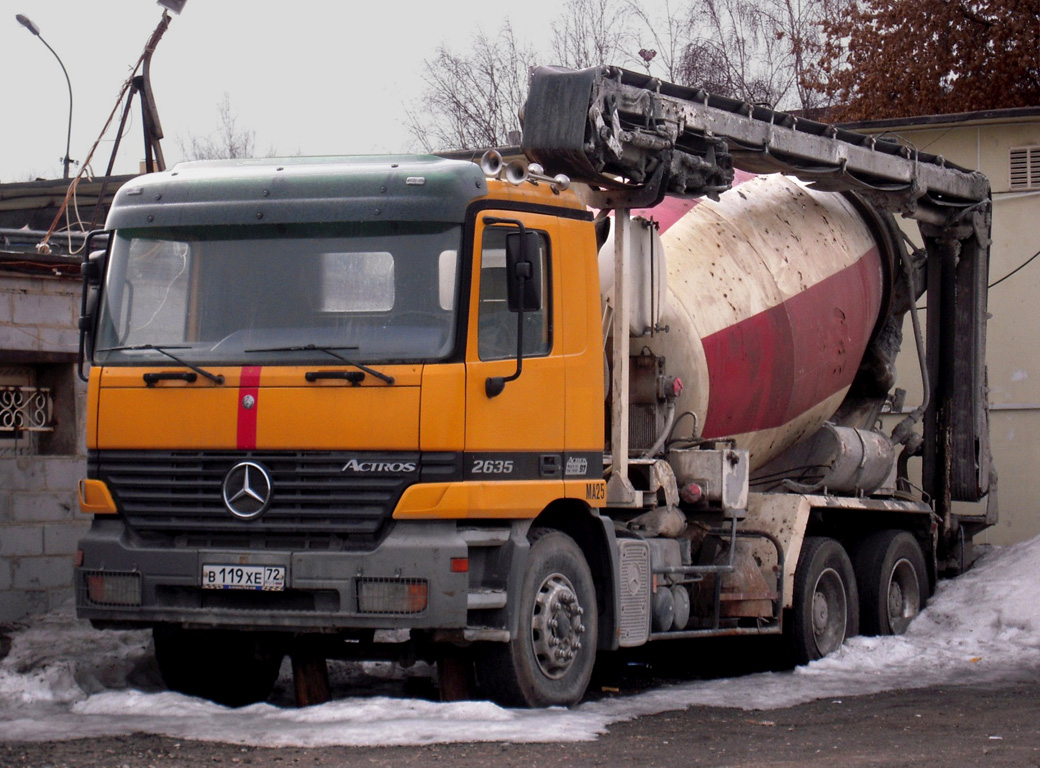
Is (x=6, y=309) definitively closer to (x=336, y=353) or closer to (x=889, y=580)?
(x=336, y=353)

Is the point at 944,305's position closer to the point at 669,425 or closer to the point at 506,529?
the point at 669,425

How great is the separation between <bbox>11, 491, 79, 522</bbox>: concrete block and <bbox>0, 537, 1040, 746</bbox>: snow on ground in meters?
0.67

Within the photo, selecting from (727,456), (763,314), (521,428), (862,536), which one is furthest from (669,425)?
(862,536)

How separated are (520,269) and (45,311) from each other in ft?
13.8

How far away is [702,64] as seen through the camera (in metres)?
32.1

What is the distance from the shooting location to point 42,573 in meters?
10.2

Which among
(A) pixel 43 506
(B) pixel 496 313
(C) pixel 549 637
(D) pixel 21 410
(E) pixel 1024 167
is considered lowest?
(C) pixel 549 637

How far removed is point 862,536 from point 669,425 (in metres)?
2.83

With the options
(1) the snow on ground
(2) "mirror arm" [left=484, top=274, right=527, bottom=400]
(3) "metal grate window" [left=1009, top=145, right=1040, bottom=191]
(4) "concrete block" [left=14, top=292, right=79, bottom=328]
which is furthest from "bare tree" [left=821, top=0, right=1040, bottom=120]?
(2) "mirror arm" [left=484, top=274, right=527, bottom=400]

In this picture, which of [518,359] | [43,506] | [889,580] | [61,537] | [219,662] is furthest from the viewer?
[889,580]

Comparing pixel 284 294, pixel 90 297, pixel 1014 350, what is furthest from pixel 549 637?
pixel 1014 350

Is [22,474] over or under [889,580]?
over

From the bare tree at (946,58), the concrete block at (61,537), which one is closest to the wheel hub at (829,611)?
the concrete block at (61,537)

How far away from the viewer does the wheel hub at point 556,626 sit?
25.9ft
